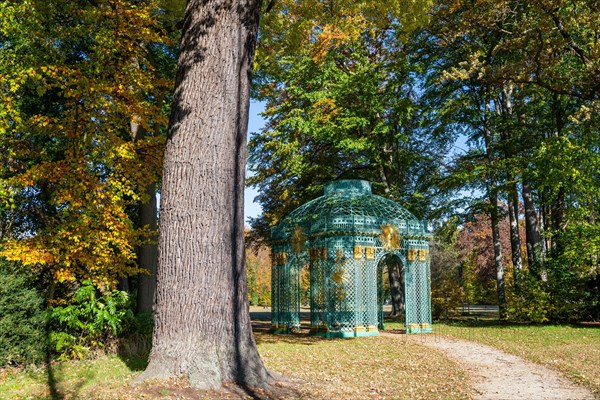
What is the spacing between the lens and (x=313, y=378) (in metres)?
7.23

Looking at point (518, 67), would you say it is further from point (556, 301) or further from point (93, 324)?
point (93, 324)

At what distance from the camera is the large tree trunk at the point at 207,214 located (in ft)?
19.7

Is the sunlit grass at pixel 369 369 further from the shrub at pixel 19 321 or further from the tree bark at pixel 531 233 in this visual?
the tree bark at pixel 531 233

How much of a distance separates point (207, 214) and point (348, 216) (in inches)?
360

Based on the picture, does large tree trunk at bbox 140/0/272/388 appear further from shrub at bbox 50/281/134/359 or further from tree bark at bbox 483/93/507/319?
tree bark at bbox 483/93/507/319

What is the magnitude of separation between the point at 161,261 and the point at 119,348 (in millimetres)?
4201

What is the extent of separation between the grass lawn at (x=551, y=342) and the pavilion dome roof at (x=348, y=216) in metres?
3.81

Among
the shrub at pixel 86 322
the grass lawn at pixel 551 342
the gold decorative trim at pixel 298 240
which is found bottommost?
the grass lawn at pixel 551 342

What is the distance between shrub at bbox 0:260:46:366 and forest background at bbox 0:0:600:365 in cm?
2

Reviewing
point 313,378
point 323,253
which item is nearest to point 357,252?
point 323,253

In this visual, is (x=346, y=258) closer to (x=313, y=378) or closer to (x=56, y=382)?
(x=313, y=378)

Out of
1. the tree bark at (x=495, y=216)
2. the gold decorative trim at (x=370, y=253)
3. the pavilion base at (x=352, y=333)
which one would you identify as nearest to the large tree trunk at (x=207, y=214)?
the pavilion base at (x=352, y=333)

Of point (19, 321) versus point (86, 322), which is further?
point (86, 322)

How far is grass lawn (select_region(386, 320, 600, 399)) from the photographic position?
8812 mm
